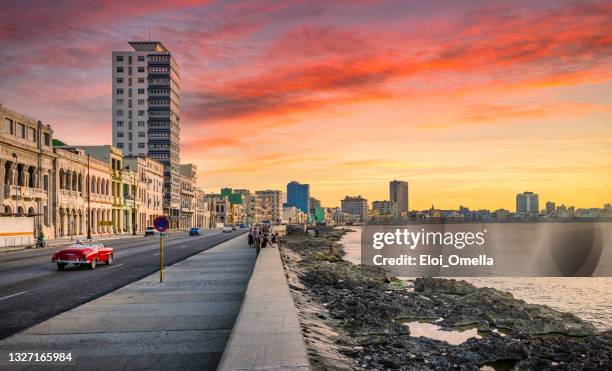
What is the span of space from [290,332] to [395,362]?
7.50ft

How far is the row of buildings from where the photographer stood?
63344mm

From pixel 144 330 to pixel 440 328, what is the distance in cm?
1050

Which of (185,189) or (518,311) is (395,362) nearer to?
(518,311)

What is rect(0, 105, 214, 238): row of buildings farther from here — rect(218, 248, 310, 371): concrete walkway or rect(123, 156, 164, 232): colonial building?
rect(218, 248, 310, 371): concrete walkway

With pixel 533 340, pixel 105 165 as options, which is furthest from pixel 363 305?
pixel 105 165

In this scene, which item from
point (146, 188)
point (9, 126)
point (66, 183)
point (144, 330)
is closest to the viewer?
point (144, 330)

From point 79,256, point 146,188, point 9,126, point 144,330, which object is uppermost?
point 9,126

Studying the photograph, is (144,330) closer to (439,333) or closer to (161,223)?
(439,333)

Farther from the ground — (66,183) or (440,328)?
(66,183)

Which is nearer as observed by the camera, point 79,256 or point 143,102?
point 79,256

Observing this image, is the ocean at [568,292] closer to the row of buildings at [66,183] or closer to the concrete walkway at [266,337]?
the concrete walkway at [266,337]

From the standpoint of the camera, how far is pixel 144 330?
12.4m

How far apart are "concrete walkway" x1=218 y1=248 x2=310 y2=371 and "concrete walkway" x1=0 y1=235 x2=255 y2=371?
50 cm

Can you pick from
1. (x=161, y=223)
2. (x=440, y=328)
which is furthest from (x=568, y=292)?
(x=161, y=223)
